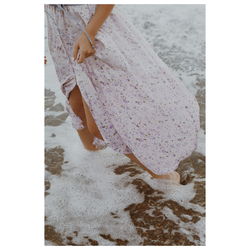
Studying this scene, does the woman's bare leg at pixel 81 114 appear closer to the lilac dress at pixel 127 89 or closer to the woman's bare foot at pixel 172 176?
the lilac dress at pixel 127 89

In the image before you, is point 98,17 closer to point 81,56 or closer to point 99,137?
point 81,56

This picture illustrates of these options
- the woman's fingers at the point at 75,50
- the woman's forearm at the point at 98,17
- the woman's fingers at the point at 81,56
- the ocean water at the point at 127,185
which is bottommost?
the ocean water at the point at 127,185

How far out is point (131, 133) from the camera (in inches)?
38.3

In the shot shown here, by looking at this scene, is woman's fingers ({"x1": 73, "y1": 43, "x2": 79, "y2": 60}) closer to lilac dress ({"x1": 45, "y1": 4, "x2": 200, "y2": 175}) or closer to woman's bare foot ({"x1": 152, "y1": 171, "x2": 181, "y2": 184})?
lilac dress ({"x1": 45, "y1": 4, "x2": 200, "y2": 175})

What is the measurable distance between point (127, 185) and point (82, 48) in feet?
1.50

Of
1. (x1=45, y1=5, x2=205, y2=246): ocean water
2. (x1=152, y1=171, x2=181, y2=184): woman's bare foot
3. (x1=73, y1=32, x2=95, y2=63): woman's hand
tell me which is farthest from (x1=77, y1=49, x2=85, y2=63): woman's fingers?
(x1=152, y1=171, x2=181, y2=184): woman's bare foot

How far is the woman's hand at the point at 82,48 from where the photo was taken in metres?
0.84

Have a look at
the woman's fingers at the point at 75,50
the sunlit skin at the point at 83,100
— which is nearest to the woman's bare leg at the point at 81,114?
the sunlit skin at the point at 83,100

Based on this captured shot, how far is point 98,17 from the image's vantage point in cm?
82

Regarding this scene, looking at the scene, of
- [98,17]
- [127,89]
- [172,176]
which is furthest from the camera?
[172,176]

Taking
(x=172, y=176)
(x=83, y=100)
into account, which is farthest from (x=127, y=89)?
(x=172, y=176)
